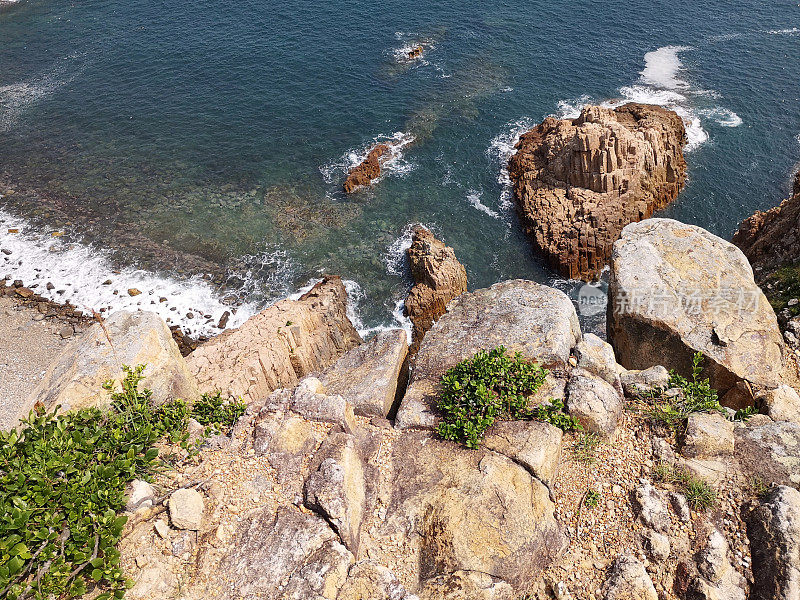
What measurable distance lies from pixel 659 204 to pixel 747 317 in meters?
20.5

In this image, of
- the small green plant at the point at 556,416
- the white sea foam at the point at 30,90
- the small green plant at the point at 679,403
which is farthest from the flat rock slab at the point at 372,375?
the white sea foam at the point at 30,90

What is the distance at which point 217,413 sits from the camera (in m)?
14.0

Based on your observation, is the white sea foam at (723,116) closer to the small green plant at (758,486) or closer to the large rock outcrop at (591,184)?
the large rock outcrop at (591,184)

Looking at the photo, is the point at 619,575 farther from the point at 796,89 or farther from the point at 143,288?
the point at 796,89

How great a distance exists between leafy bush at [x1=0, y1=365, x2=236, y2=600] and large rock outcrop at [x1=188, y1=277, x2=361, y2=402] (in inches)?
286

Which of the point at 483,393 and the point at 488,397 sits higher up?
the point at 483,393

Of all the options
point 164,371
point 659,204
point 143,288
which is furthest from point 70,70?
point 659,204

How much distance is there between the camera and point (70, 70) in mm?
54156

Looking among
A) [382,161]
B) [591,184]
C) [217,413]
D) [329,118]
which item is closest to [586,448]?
[217,413]

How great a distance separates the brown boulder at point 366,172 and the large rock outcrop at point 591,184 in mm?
10740

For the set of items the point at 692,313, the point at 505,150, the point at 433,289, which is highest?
the point at 692,313

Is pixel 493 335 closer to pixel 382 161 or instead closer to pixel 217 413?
pixel 217 413

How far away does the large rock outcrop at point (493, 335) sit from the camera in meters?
15.0

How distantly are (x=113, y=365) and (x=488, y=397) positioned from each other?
34.3ft
